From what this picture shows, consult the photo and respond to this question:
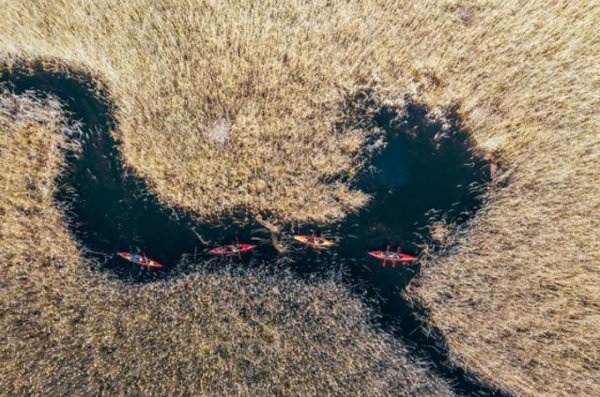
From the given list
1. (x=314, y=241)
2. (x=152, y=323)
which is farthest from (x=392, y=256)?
(x=152, y=323)

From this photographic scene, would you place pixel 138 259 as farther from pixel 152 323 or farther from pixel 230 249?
pixel 230 249

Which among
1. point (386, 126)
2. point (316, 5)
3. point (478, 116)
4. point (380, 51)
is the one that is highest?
point (316, 5)

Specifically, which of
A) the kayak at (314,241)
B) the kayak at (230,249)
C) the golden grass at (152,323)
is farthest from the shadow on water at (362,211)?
the golden grass at (152,323)

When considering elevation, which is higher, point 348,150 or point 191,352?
point 348,150

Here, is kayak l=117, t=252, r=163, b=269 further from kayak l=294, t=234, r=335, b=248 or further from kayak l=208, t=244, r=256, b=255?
kayak l=294, t=234, r=335, b=248

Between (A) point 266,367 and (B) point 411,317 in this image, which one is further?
(B) point 411,317

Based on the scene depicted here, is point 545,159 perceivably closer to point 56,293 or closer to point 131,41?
point 131,41

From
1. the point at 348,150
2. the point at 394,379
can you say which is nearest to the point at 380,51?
the point at 348,150

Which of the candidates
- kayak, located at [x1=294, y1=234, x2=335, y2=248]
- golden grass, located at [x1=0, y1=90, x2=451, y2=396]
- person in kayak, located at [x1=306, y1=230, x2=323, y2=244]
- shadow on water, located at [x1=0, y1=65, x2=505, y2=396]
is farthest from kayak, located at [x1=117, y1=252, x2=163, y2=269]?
person in kayak, located at [x1=306, y1=230, x2=323, y2=244]
